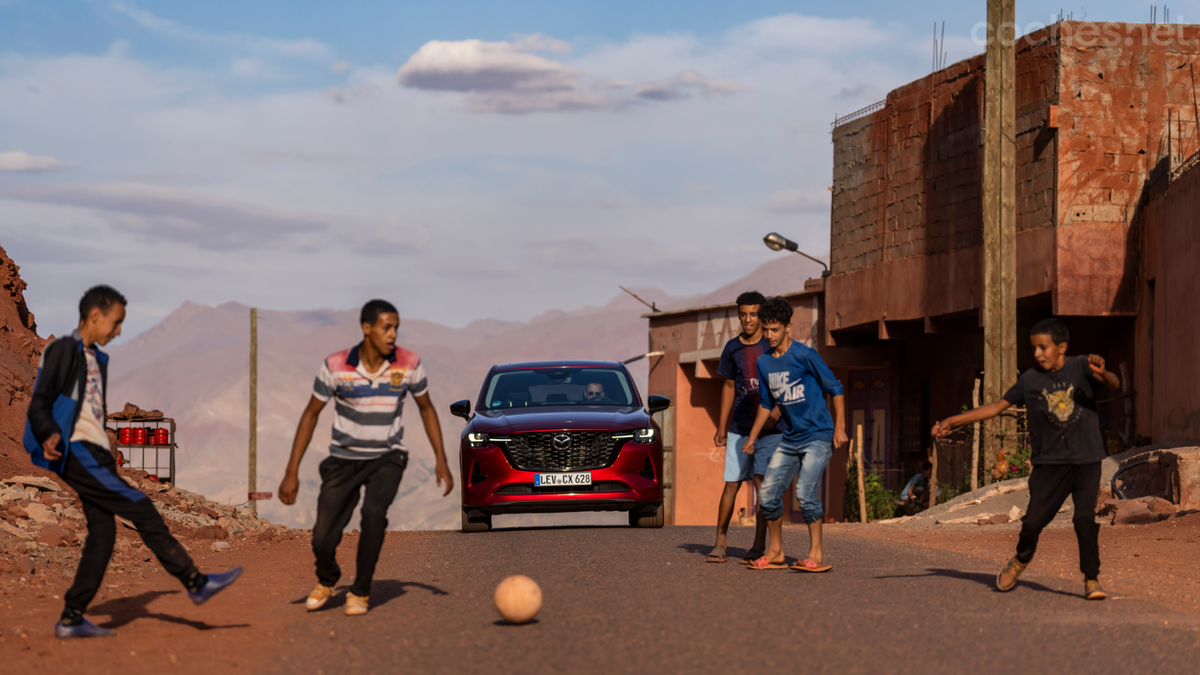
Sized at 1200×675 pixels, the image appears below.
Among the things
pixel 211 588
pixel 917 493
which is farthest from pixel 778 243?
pixel 211 588

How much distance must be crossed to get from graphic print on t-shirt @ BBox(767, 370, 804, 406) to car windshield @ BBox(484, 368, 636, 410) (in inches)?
220

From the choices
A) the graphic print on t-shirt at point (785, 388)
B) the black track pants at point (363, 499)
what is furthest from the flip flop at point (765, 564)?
the black track pants at point (363, 499)

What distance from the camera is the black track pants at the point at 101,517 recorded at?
670cm

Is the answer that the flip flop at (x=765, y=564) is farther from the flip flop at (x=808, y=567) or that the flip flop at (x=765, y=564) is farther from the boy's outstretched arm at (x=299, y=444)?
the boy's outstretched arm at (x=299, y=444)

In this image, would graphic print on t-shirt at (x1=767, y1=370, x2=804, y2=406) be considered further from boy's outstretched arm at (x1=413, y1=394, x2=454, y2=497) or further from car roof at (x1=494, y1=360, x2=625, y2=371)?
car roof at (x1=494, y1=360, x2=625, y2=371)

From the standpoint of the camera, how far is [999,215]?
22109mm

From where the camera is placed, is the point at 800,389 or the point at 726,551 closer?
the point at 800,389

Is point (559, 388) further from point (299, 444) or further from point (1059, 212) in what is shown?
point (1059, 212)

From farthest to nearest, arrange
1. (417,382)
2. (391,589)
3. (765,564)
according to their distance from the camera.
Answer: (765,564) < (391,589) < (417,382)

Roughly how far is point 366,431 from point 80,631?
173 centimetres

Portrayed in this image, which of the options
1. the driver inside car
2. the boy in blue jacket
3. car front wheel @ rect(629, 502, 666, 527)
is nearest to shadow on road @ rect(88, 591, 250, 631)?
the boy in blue jacket

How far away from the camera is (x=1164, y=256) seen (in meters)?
21.7

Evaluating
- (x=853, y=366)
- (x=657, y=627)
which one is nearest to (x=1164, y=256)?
(x=853, y=366)

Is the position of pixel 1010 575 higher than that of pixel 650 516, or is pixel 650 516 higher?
pixel 1010 575
